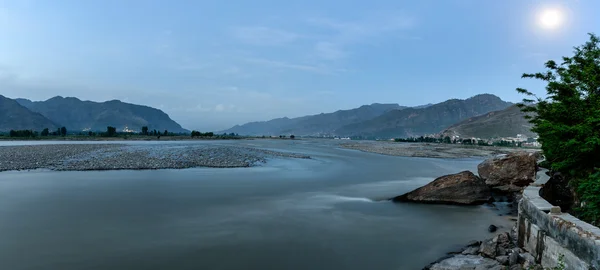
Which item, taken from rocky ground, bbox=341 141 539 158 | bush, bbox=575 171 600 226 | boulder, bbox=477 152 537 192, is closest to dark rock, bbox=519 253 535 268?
bush, bbox=575 171 600 226

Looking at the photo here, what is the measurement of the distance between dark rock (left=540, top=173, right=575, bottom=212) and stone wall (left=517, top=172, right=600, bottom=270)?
11.9 feet

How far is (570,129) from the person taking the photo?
44.4 feet

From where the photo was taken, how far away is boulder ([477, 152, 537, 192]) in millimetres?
25688

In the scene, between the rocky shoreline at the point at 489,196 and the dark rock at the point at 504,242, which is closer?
the rocky shoreline at the point at 489,196

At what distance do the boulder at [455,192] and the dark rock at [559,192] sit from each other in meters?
5.11

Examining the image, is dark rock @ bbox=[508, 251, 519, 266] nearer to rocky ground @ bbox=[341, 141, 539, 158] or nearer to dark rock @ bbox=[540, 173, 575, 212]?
dark rock @ bbox=[540, 173, 575, 212]

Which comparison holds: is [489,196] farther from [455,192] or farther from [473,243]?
[473,243]

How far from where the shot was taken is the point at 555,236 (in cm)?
933

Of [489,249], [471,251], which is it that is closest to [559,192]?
[471,251]

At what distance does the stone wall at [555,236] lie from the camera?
7.70 m

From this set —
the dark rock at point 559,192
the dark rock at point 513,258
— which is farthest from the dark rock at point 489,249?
the dark rock at point 559,192

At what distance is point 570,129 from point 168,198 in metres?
23.4

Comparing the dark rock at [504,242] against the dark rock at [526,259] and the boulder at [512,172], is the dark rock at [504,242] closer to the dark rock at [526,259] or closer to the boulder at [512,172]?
the dark rock at [526,259]

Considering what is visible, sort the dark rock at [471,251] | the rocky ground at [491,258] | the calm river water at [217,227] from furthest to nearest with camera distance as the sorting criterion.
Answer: the calm river water at [217,227], the dark rock at [471,251], the rocky ground at [491,258]
